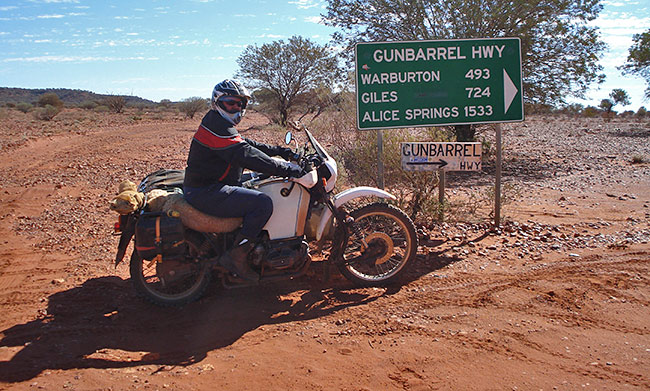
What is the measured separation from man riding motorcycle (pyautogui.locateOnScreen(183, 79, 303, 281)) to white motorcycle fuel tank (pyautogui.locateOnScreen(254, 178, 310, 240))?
161 mm

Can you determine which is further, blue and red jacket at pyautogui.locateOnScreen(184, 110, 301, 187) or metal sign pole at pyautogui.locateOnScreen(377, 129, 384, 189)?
metal sign pole at pyautogui.locateOnScreen(377, 129, 384, 189)

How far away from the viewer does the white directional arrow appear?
21.9ft

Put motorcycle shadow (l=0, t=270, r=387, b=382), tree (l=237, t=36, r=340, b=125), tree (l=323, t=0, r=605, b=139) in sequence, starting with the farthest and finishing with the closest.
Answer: tree (l=237, t=36, r=340, b=125) → tree (l=323, t=0, r=605, b=139) → motorcycle shadow (l=0, t=270, r=387, b=382)

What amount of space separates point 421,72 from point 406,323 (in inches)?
137

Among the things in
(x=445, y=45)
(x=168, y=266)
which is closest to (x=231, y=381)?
(x=168, y=266)

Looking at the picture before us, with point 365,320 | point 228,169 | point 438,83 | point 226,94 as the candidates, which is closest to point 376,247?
point 365,320

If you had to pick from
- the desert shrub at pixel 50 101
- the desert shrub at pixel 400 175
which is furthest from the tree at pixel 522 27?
the desert shrub at pixel 50 101

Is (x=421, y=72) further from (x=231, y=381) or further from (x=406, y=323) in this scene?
(x=231, y=381)

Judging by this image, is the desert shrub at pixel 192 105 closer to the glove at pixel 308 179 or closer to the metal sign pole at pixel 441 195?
the metal sign pole at pixel 441 195

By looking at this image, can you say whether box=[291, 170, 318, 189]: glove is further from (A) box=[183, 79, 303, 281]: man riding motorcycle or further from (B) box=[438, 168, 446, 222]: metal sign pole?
(B) box=[438, 168, 446, 222]: metal sign pole

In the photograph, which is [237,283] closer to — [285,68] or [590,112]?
[285,68]

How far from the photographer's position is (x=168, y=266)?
4652 mm

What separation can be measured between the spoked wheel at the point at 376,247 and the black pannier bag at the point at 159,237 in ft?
5.25

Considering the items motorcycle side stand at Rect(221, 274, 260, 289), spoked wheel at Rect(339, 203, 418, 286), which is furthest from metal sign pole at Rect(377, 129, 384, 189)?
motorcycle side stand at Rect(221, 274, 260, 289)
